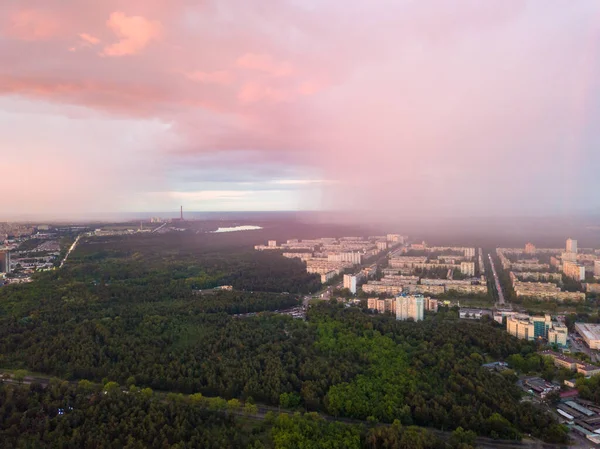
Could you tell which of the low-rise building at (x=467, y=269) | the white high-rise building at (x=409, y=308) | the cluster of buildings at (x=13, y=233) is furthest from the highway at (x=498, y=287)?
the cluster of buildings at (x=13, y=233)

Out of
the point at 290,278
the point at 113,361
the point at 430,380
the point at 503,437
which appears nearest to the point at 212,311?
the point at 113,361

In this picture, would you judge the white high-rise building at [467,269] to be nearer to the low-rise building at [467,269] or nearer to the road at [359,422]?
the low-rise building at [467,269]

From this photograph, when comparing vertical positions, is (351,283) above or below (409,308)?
above

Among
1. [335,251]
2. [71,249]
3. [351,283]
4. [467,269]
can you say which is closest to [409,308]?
[351,283]

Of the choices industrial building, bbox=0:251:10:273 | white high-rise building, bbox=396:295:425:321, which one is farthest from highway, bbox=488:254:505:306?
industrial building, bbox=0:251:10:273

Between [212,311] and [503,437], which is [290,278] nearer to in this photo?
[212,311]

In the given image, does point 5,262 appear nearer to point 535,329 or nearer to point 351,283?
point 351,283
